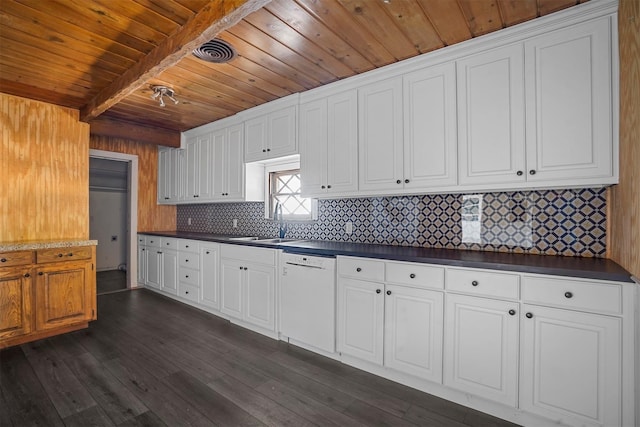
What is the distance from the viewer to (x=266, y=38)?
2.13 metres

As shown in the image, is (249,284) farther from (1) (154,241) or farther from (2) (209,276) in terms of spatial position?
(1) (154,241)

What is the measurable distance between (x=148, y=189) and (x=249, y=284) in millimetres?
3085

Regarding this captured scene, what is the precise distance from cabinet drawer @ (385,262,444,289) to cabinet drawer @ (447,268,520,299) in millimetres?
68

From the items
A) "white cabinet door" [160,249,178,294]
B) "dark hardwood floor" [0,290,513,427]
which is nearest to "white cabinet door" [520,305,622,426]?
"dark hardwood floor" [0,290,513,427]

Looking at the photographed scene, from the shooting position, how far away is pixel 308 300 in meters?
2.63

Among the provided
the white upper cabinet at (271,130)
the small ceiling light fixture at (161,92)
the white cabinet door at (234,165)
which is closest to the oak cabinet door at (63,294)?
the white cabinet door at (234,165)

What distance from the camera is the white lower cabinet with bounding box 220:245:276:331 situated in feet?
9.64

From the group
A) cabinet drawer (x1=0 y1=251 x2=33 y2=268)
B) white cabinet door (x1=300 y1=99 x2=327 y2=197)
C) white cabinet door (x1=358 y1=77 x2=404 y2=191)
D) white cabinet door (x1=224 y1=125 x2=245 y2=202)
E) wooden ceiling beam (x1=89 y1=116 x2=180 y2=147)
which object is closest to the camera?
white cabinet door (x1=358 y1=77 x2=404 y2=191)

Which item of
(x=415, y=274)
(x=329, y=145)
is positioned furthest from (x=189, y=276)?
(x=415, y=274)

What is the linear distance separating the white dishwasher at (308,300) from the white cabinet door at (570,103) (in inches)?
63.9

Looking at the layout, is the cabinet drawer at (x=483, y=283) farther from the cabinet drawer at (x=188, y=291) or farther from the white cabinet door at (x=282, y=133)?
the cabinet drawer at (x=188, y=291)

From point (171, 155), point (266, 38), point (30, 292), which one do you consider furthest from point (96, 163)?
point (266, 38)

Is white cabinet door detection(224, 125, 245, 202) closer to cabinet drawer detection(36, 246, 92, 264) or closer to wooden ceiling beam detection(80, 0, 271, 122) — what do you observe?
wooden ceiling beam detection(80, 0, 271, 122)

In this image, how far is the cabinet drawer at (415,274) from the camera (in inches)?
78.7
